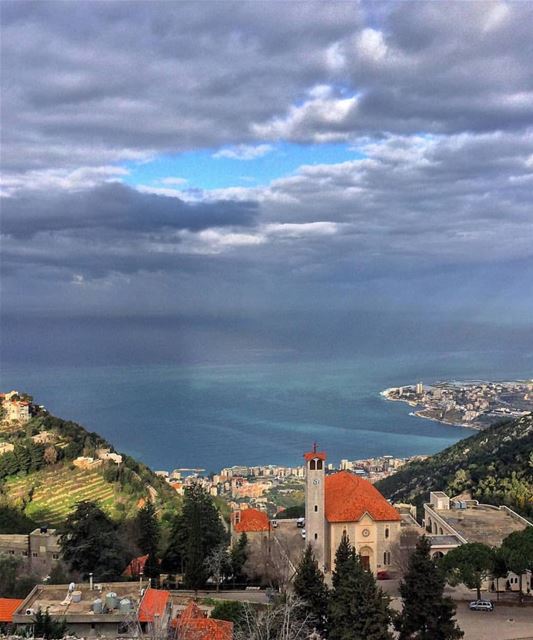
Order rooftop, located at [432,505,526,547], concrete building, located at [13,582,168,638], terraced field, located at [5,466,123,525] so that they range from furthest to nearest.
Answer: terraced field, located at [5,466,123,525]
rooftop, located at [432,505,526,547]
concrete building, located at [13,582,168,638]

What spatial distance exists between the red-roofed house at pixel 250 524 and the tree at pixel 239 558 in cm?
105

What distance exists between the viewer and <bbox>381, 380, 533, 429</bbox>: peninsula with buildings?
95750 millimetres

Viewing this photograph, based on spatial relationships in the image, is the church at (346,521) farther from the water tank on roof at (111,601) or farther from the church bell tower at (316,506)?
the water tank on roof at (111,601)

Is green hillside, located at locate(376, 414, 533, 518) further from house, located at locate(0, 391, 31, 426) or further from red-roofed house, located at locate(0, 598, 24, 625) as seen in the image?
house, located at locate(0, 391, 31, 426)

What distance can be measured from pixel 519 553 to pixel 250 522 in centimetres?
1058

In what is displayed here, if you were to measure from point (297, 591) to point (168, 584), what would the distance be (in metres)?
7.64

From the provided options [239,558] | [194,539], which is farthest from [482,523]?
[194,539]

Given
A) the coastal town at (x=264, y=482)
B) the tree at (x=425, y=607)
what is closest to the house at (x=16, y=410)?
the coastal town at (x=264, y=482)

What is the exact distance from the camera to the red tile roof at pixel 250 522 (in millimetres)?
27047

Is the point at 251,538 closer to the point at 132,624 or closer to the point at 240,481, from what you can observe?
the point at 132,624

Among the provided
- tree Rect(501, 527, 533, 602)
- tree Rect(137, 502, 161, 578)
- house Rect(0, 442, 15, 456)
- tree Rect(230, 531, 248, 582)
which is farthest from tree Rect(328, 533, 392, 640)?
house Rect(0, 442, 15, 456)

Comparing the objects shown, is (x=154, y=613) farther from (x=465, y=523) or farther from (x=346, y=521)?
(x=465, y=523)

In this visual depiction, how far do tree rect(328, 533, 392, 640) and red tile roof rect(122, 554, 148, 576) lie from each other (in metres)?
9.66

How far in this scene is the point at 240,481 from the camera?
59.3 meters
